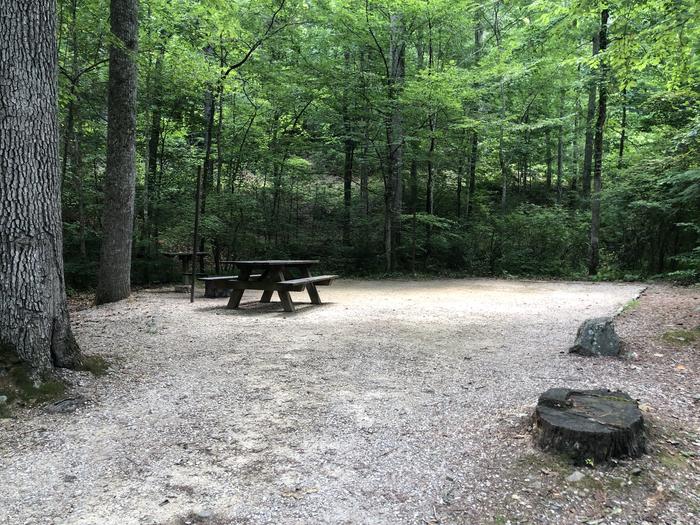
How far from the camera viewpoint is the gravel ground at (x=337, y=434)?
202cm

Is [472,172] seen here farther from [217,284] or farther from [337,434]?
[337,434]

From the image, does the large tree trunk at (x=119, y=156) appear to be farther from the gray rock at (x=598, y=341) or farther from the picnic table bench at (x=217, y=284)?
the gray rock at (x=598, y=341)

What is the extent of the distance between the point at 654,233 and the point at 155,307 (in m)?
12.7

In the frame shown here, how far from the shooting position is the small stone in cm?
215

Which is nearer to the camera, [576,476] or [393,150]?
[576,476]

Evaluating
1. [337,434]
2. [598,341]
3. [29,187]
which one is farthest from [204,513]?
[598,341]

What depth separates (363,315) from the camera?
274 inches

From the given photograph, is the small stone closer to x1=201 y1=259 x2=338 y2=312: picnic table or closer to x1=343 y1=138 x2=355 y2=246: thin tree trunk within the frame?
x1=201 y1=259 x2=338 y2=312: picnic table

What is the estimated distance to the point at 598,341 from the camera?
4.50 metres

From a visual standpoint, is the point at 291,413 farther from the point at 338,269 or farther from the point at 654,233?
the point at 654,233

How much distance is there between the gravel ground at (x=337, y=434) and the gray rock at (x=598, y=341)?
154 mm

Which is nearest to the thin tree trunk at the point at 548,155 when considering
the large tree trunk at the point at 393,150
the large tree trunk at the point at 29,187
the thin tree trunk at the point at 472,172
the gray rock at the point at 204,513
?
the thin tree trunk at the point at 472,172

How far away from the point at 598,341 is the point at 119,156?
7.61m

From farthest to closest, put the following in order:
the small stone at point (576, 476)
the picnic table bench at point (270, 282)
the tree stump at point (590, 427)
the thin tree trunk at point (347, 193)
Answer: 1. the thin tree trunk at point (347, 193)
2. the picnic table bench at point (270, 282)
3. the tree stump at point (590, 427)
4. the small stone at point (576, 476)
